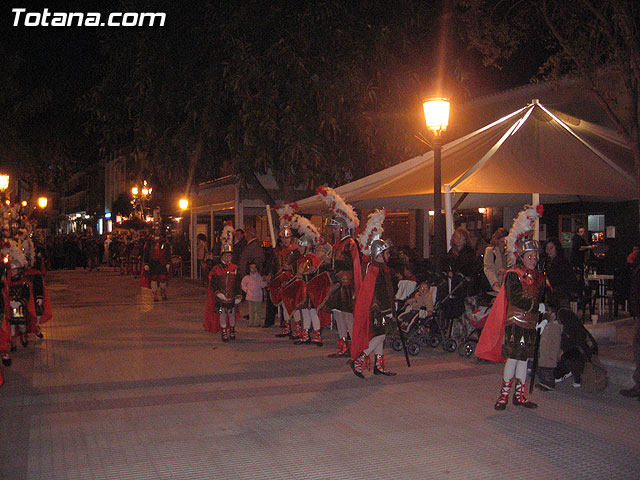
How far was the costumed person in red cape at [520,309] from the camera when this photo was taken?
7020 mm

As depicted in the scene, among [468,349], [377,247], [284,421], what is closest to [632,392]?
[468,349]

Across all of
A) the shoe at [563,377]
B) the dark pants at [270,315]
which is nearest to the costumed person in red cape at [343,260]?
the shoe at [563,377]

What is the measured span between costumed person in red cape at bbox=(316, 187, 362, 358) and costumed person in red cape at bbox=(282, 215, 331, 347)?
88 centimetres

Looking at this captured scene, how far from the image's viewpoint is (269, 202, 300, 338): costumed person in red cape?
1176 centimetres

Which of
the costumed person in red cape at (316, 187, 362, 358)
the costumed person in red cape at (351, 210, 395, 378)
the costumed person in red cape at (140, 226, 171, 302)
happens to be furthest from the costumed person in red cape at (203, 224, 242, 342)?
the costumed person in red cape at (140, 226, 171, 302)

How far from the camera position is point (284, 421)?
668cm

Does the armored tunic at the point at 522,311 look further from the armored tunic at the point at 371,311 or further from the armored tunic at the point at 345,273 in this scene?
the armored tunic at the point at 345,273

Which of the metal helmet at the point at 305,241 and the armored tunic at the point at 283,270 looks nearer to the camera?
the metal helmet at the point at 305,241

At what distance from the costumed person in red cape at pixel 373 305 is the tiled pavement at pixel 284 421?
39 cm

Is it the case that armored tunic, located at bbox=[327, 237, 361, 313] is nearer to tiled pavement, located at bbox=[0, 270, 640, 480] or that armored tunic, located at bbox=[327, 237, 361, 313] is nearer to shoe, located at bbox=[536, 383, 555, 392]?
tiled pavement, located at bbox=[0, 270, 640, 480]

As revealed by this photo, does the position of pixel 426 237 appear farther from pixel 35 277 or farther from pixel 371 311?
pixel 371 311

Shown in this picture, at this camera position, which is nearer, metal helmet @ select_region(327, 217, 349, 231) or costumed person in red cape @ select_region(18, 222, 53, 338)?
metal helmet @ select_region(327, 217, 349, 231)

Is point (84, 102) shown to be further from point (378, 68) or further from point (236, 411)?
point (236, 411)

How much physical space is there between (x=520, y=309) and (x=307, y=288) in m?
4.64
